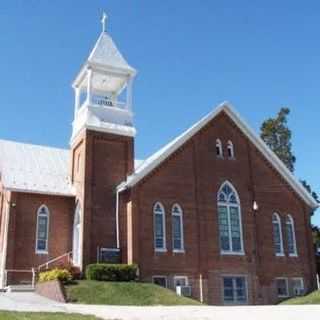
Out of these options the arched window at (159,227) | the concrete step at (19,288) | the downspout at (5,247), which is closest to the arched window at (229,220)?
the arched window at (159,227)

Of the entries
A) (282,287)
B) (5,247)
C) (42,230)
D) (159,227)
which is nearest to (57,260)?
(42,230)

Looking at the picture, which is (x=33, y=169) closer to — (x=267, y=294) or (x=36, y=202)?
(x=36, y=202)

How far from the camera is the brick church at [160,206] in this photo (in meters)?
30.0

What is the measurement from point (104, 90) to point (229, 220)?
41.1ft

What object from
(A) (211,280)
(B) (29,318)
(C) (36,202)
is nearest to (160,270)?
(A) (211,280)

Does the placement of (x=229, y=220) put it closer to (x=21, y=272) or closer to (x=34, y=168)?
(x=21, y=272)

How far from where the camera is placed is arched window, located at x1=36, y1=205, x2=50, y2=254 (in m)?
31.2

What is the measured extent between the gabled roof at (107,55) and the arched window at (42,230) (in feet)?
32.7

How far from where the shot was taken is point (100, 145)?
106ft

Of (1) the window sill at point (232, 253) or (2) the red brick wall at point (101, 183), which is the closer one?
(2) the red brick wall at point (101, 183)

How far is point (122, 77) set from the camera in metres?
34.4

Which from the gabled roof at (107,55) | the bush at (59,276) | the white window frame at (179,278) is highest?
the gabled roof at (107,55)

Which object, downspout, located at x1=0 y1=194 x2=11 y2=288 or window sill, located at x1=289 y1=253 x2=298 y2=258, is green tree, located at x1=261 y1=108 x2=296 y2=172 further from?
downspout, located at x1=0 y1=194 x2=11 y2=288

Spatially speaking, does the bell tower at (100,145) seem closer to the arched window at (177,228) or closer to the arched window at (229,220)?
the arched window at (177,228)
